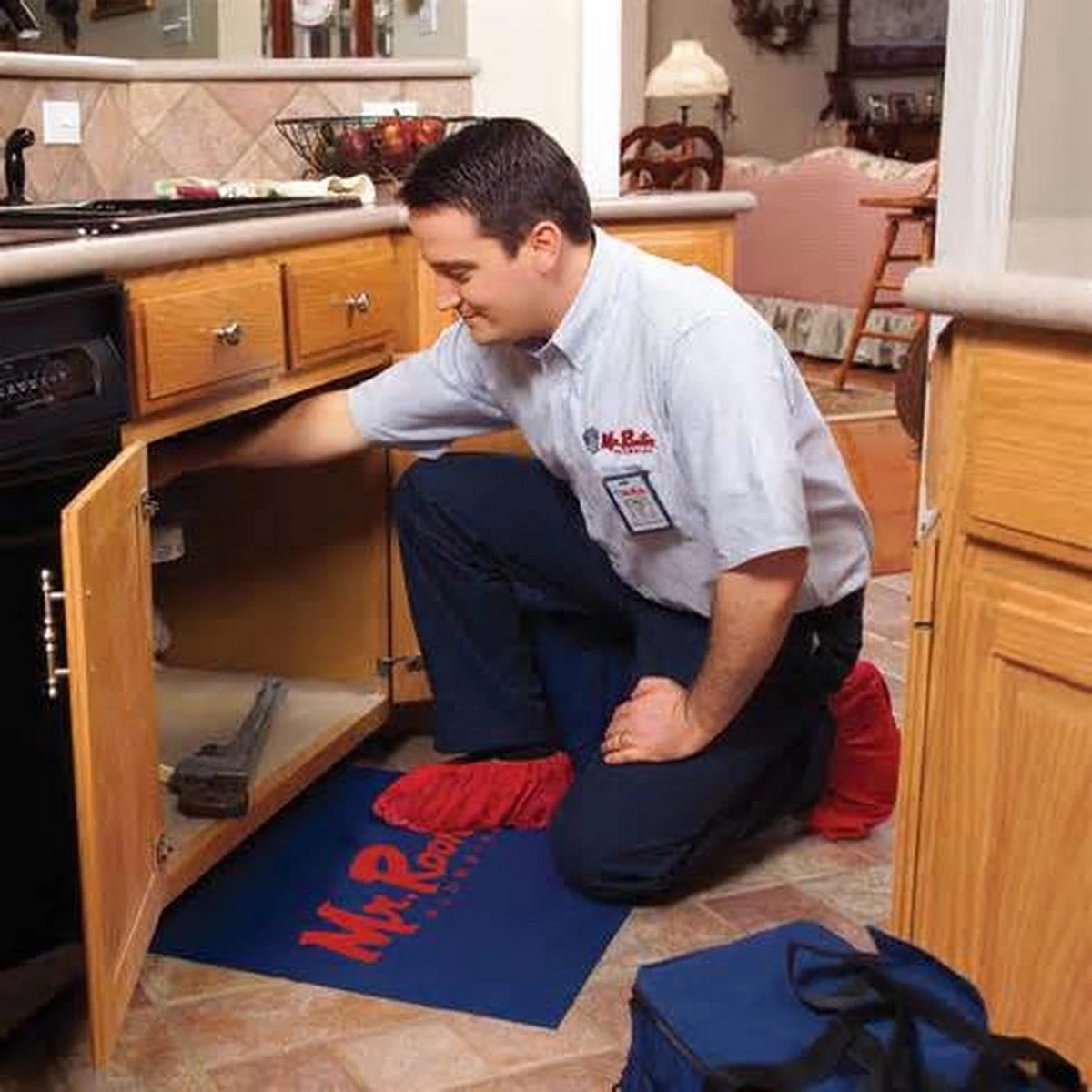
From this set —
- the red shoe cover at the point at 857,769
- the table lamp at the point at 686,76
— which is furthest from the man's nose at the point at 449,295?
the table lamp at the point at 686,76

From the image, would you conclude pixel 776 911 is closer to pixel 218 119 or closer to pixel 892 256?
pixel 218 119

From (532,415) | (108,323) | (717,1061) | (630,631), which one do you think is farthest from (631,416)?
(717,1061)

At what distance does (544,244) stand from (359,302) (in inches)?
16.6

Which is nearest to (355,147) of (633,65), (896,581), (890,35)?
(896,581)

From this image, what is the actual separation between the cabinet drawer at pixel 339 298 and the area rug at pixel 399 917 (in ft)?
2.18

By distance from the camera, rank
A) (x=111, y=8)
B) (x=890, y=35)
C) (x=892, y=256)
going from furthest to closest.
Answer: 1. (x=890, y=35)
2. (x=892, y=256)
3. (x=111, y=8)

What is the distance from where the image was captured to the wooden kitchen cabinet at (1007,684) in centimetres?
139

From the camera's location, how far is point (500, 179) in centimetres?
193

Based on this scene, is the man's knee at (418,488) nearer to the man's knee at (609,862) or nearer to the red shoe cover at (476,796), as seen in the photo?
the red shoe cover at (476,796)

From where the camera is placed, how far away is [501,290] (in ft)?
6.50

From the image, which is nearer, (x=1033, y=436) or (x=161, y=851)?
(x=1033, y=436)

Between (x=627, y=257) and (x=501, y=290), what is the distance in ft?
0.61

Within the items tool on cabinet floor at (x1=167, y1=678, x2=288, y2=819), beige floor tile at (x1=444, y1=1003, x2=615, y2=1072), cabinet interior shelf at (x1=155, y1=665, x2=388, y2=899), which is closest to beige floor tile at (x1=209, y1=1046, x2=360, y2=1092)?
beige floor tile at (x1=444, y1=1003, x2=615, y2=1072)

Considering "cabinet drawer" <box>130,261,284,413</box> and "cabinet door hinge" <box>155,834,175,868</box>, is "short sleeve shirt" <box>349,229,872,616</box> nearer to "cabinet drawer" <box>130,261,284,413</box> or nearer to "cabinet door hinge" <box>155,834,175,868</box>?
"cabinet drawer" <box>130,261,284,413</box>
